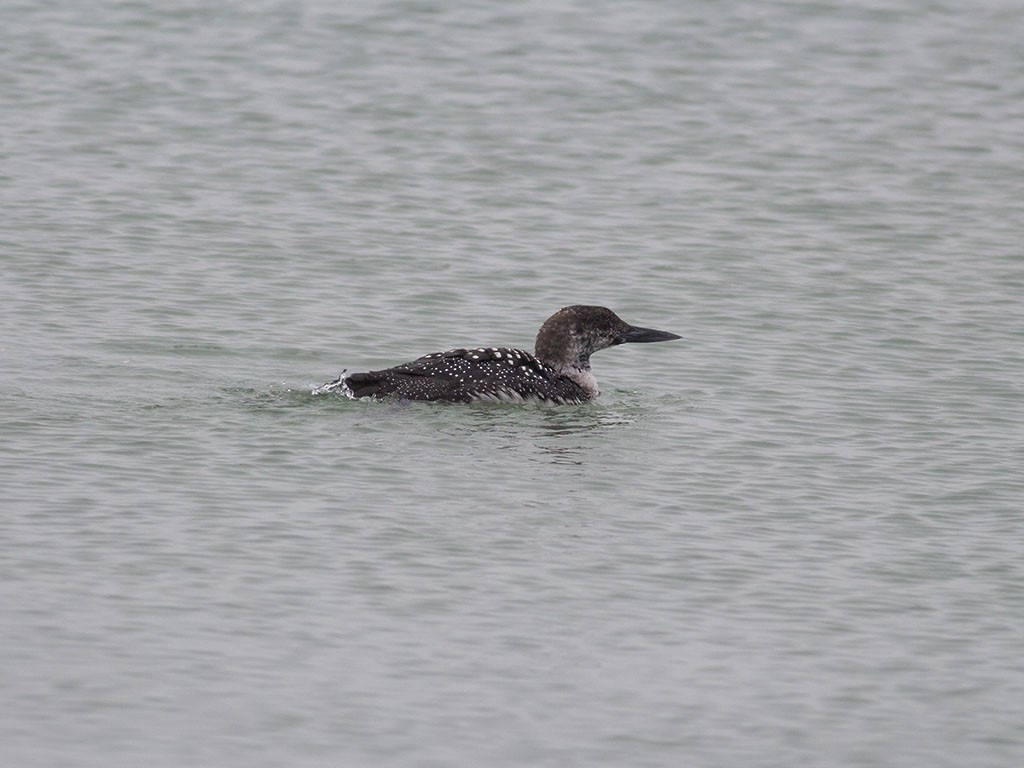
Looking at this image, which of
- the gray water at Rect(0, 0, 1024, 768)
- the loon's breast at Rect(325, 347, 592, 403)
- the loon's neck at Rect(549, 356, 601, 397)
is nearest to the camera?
the gray water at Rect(0, 0, 1024, 768)

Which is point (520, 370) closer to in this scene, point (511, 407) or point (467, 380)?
point (511, 407)

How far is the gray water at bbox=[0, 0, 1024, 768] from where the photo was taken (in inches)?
289

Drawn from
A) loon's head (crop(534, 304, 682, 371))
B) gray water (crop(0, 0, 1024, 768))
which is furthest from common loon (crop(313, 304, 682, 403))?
gray water (crop(0, 0, 1024, 768))

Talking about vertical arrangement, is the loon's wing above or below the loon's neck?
above

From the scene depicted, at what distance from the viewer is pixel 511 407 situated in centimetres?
1166

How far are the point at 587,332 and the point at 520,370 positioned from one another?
2.37 feet

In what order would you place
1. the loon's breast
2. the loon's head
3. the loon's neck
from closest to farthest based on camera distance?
the loon's breast < the loon's neck < the loon's head

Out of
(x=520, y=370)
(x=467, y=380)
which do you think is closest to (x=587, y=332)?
(x=520, y=370)

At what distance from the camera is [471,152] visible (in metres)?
17.3

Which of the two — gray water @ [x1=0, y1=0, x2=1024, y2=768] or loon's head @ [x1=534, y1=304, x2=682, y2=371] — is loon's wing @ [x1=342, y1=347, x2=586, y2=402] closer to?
gray water @ [x1=0, y1=0, x2=1024, y2=768]

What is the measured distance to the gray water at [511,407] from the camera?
7336 mm

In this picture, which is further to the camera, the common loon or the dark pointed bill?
the dark pointed bill

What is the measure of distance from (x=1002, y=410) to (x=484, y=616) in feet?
15.0

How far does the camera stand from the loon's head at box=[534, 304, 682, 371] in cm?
1210
